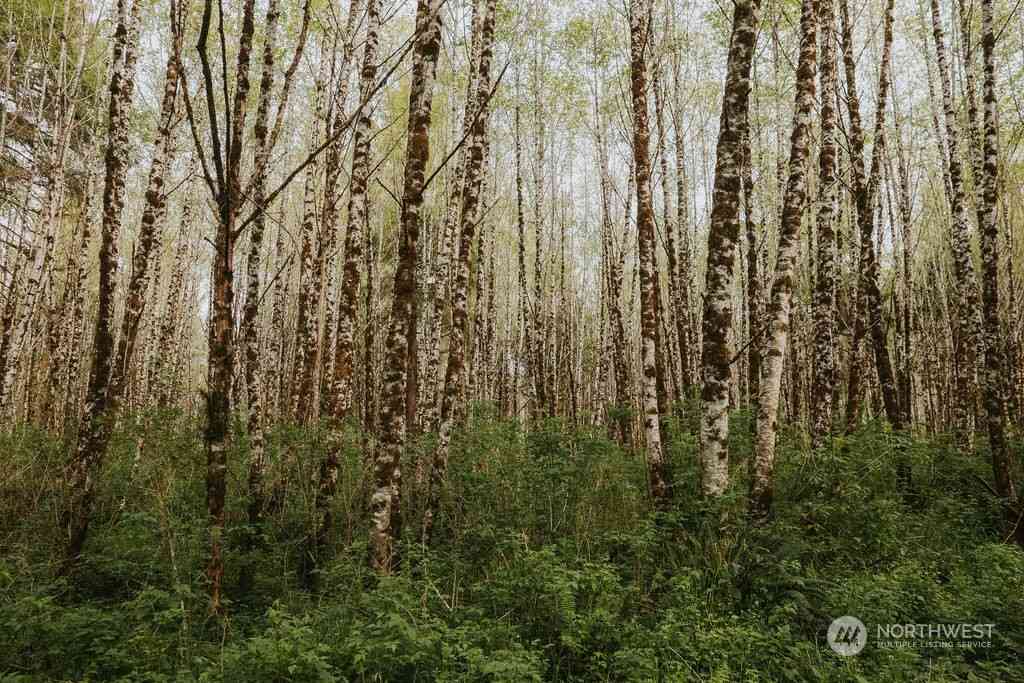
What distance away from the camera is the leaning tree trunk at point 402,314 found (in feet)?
16.8

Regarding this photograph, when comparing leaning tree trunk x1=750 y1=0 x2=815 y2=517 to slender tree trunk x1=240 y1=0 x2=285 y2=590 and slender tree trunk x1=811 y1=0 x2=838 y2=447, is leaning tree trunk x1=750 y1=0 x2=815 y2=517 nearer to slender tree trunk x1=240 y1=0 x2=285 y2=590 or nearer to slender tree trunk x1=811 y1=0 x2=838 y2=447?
slender tree trunk x1=811 y1=0 x2=838 y2=447

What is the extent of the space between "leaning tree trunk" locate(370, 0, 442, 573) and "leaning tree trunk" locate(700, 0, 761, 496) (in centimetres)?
Answer: 298

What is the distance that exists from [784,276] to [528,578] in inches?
166

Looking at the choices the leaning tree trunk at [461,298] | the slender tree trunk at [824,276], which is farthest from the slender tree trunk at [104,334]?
the slender tree trunk at [824,276]

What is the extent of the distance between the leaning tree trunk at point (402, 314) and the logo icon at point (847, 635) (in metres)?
3.59

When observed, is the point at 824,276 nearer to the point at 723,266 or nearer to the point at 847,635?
the point at 723,266

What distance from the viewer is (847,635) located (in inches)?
175

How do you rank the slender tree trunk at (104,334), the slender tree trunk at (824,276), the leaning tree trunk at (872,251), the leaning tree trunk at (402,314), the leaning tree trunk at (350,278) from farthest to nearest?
1. the leaning tree trunk at (872,251)
2. the slender tree trunk at (824,276)
3. the leaning tree trunk at (350,278)
4. the slender tree trunk at (104,334)
5. the leaning tree trunk at (402,314)

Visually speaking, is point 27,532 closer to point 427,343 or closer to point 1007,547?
point 427,343

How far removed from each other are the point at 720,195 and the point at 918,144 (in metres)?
16.8

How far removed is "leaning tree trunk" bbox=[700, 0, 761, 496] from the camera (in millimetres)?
6000
